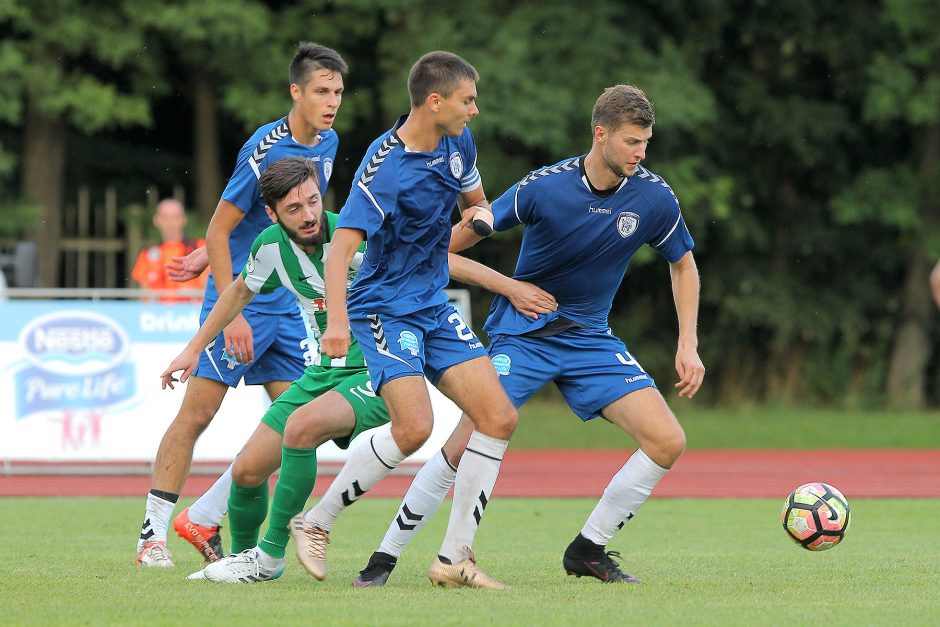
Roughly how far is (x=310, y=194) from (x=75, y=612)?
2088 mm

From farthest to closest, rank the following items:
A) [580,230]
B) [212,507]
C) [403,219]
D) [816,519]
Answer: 1. [212,507]
2. [816,519]
3. [580,230]
4. [403,219]

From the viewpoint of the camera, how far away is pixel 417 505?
6.41 meters

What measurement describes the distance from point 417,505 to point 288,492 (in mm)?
563

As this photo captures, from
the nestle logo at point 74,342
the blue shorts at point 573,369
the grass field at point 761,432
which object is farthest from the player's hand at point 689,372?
the grass field at point 761,432

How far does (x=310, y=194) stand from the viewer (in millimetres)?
6484

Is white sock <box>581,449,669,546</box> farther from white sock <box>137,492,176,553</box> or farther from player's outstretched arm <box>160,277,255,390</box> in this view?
white sock <box>137,492,176,553</box>

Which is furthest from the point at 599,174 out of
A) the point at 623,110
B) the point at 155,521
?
the point at 155,521

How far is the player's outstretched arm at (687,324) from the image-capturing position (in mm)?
6598

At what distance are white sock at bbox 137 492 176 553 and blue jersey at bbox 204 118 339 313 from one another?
1028mm

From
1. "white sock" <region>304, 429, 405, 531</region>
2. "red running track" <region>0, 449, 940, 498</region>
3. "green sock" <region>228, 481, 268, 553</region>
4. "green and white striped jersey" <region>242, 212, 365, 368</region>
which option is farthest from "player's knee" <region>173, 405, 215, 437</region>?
"red running track" <region>0, 449, 940, 498</region>

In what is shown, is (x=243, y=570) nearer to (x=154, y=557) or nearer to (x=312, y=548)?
(x=312, y=548)

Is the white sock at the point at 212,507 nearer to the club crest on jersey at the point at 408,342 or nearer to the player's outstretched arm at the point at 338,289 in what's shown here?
the club crest on jersey at the point at 408,342

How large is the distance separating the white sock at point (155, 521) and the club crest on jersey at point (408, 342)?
1864 mm

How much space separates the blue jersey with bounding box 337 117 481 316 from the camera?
6.14m
